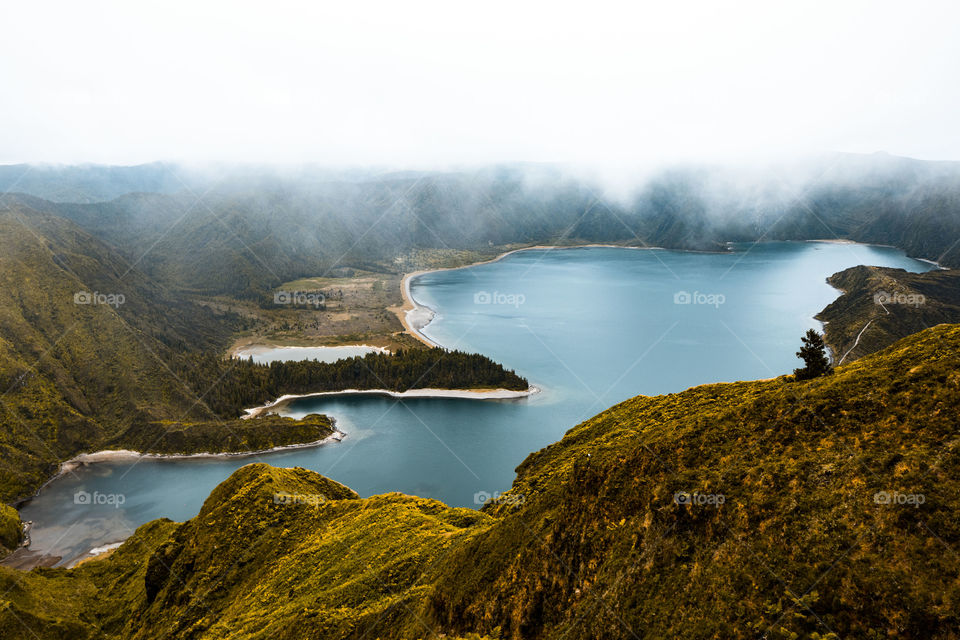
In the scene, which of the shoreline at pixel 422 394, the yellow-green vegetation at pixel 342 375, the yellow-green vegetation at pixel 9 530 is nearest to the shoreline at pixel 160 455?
the shoreline at pixel 422 394

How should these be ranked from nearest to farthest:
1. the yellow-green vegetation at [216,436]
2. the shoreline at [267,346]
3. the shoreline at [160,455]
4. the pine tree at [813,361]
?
the pine tree at [813,361]
the shoreline at [160,455]
the yellow-green vegetation at [216,436]
the shoreline at [267,346]

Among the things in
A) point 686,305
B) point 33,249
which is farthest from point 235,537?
point 686,305


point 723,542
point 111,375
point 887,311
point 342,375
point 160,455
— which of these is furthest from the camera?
point 342,375

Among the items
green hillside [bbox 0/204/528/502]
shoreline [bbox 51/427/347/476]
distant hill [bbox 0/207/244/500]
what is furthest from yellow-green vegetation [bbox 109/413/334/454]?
distant hill [bbox 0/207/244/500]

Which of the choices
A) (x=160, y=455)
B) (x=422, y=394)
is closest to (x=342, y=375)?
(x=422, y=394)

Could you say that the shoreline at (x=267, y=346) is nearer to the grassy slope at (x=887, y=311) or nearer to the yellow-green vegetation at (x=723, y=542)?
the grassy slope at (x=887, y=311)

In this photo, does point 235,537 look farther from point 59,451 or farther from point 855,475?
point 59,451

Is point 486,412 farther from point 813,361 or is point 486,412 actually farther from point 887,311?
point 887,311
